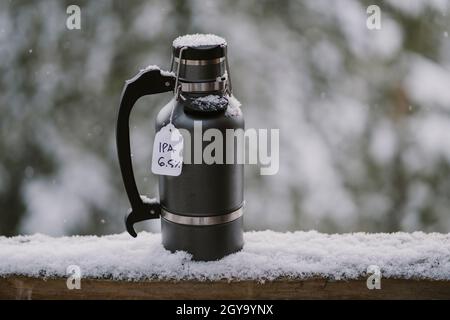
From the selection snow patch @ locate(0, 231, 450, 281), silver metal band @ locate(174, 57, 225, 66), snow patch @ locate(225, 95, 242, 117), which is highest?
silver metal band @ locate(174, 57, 225, 66)

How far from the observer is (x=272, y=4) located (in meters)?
2.84

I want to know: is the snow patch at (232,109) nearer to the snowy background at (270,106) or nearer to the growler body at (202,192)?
the growler body at (202,192)

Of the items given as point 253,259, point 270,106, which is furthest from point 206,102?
point 270,106

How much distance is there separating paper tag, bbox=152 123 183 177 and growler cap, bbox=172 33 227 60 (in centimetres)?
16

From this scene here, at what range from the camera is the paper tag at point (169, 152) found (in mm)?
1376

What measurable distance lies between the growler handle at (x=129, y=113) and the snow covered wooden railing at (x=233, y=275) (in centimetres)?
10

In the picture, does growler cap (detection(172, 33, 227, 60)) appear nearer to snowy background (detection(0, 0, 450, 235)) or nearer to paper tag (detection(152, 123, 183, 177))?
paper tag (detection(152, 123, 183, 177))

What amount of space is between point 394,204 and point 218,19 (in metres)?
1.27

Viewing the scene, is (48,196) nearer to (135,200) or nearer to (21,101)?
(21,101)

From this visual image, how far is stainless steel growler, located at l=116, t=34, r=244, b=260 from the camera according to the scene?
A: 4.46ft

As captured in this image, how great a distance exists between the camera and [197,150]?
136 cm

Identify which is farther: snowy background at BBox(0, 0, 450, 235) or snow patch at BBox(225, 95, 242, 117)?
snowy background at BBox(0, 0, 450, 235)

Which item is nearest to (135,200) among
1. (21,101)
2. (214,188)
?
(214,188)

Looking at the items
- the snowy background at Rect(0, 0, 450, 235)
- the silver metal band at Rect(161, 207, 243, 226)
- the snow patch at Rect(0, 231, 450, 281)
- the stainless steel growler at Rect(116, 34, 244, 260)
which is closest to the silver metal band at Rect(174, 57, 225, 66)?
the stainless steel growler at Rect(116, 34, 244, 260)
